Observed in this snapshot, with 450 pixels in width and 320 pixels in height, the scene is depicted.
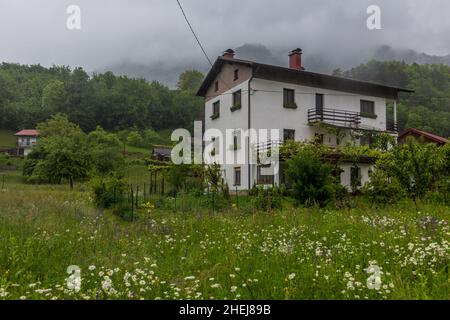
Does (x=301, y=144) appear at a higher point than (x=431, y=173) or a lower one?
higher

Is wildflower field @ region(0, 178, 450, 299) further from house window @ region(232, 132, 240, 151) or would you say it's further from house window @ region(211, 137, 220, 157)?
house window @ region(211, 137, 220, 157)

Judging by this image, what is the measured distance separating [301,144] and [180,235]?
15618 mm

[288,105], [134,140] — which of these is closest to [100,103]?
[134,140]

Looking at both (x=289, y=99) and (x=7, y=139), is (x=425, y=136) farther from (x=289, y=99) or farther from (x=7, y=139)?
(x=7, y=139)

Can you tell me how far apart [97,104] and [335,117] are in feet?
220

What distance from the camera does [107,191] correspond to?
13.9m

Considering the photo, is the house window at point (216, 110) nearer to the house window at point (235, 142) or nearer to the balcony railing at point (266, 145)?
the house window at point (235, 142)

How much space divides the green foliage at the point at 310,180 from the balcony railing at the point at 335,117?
13.6 m

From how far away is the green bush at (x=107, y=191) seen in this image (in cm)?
1366

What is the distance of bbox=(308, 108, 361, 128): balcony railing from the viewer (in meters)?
27.4

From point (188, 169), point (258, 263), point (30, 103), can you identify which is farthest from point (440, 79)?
point (30, 103)

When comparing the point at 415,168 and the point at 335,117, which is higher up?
the point at 335,117
